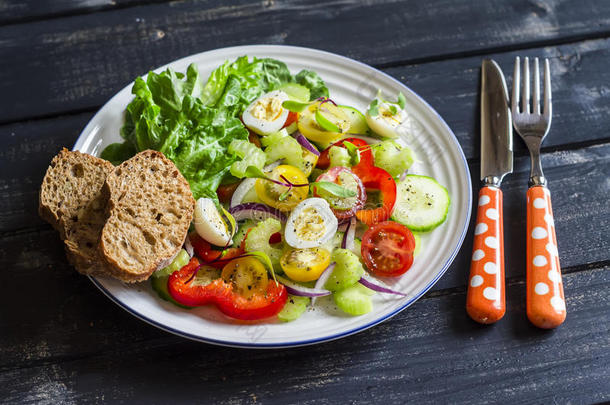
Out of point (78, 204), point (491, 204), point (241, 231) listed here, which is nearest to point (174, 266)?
point (241, 231)

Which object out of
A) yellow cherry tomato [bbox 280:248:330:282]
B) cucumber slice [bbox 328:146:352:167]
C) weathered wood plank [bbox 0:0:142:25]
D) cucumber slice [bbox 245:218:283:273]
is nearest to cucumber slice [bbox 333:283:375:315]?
yellow cherry tomato [bbox 280:248:330:282]

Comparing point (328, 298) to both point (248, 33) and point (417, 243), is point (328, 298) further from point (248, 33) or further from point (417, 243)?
point (248, 33)

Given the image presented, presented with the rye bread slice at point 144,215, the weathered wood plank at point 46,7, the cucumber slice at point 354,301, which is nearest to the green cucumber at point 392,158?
the cucumber slice at point 354,301

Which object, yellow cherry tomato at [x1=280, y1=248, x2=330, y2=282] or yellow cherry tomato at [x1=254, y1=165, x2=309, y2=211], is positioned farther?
yellow cherry tomato at [x1=254, y1=165, x2=309, y2=211]

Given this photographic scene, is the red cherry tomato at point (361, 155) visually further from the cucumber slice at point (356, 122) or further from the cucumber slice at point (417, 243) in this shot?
the cucumber slice at point (417, 243)

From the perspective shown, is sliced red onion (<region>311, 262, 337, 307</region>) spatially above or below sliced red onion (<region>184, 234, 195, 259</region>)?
below

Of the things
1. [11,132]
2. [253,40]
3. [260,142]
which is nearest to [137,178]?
[260,142]

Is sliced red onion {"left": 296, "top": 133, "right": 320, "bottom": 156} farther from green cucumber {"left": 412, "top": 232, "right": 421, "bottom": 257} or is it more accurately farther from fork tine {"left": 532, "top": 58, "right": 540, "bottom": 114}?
fork tine {"left": 532, "top": 58, "right": 540, "bottom": 114}
